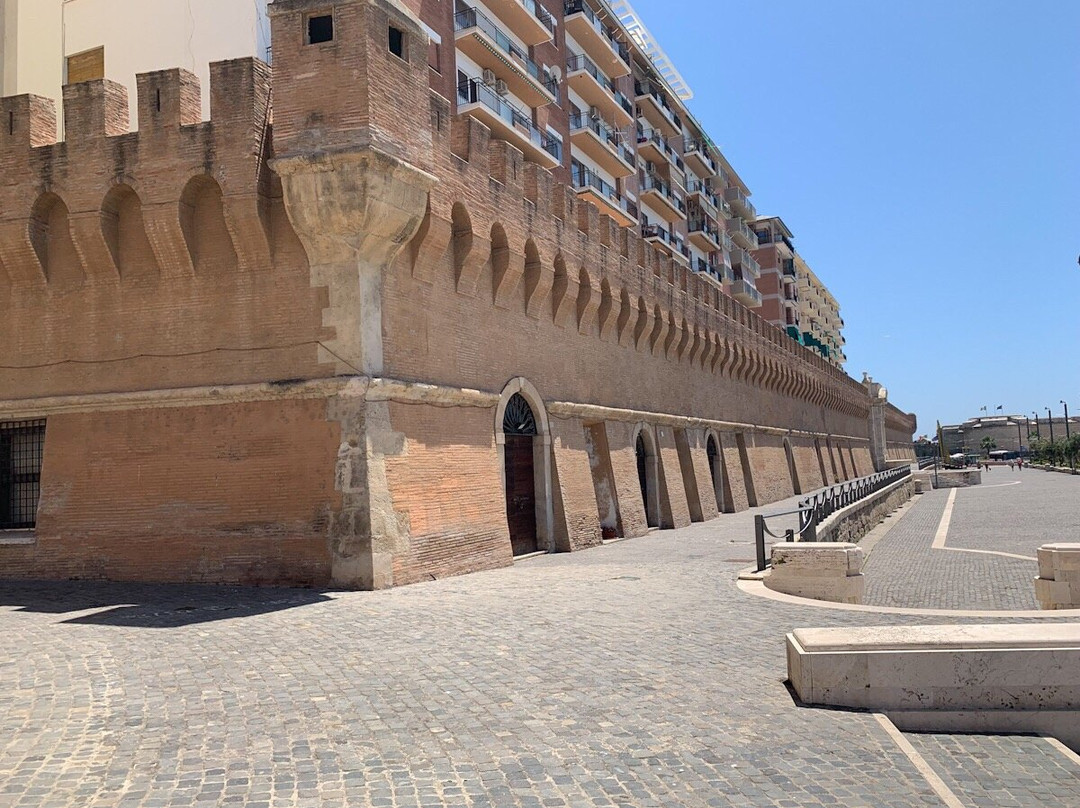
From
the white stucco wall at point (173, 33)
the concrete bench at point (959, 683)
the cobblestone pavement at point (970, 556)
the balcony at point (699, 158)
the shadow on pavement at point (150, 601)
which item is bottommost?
the cobblestone pavement at point (970, 556)

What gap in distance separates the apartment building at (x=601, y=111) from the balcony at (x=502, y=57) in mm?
40

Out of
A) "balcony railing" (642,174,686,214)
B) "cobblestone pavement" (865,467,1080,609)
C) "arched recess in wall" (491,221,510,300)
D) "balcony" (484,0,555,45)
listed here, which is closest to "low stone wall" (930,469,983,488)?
"cobblestone pavement" (865,467,1080,609)

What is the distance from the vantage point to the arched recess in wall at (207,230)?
11.5 m

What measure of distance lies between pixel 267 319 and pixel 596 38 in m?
27.4

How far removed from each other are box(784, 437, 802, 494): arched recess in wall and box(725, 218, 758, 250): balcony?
2122 cm

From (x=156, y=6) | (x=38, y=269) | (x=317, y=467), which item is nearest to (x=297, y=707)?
(x=317, y=467)

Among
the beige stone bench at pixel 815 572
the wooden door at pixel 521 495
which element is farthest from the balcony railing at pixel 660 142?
the beige stone bench at pixel 815 572

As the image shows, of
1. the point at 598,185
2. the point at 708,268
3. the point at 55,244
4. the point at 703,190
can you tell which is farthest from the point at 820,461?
the point at 55,244

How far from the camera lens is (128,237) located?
39.5ft

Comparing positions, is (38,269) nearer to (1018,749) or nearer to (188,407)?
(188,407)

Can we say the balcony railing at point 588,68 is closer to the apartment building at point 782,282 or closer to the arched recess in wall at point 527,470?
the arched recess in wall at point 527,470

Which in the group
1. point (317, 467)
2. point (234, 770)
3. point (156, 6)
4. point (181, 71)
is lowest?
point (234, 770)

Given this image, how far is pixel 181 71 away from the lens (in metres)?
11.5

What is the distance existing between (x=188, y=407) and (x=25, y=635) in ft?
14.7
